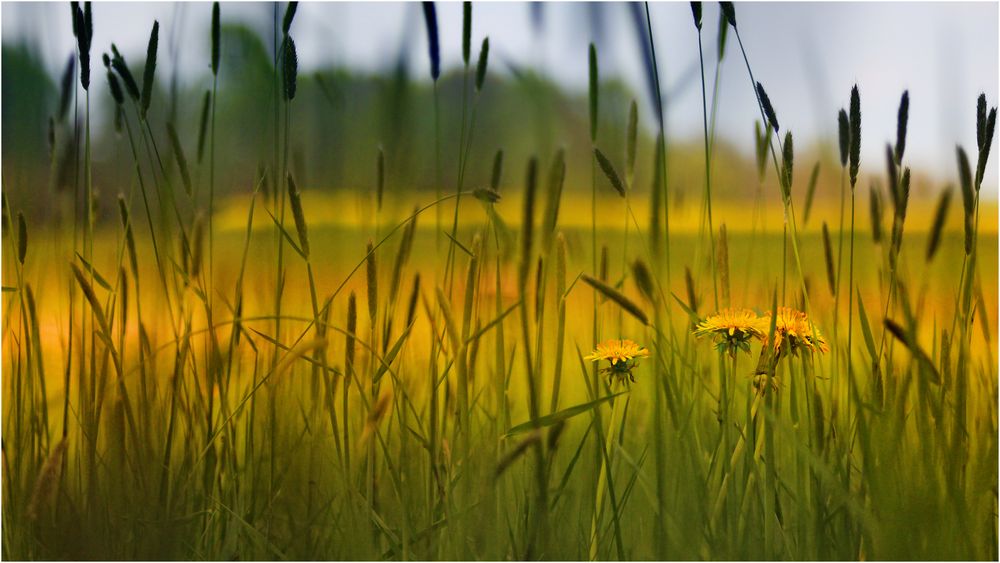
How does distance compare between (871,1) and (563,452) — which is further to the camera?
(871,1)

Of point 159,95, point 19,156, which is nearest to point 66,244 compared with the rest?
point 19,156

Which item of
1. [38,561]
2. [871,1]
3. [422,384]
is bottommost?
[38,561]

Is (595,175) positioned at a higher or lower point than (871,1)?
lower

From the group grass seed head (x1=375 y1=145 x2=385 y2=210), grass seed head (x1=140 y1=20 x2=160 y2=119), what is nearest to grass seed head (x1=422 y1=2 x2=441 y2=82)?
grass seed head (x1=375 y1=145 x2=385 y2=210)

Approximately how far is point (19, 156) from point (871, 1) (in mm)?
1372

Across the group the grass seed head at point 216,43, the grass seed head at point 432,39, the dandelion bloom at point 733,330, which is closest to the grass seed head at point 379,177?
the grass seed head at point 432,39

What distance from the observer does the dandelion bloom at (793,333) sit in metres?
1.03

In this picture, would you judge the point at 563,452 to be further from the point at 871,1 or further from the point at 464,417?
the point at 871,1

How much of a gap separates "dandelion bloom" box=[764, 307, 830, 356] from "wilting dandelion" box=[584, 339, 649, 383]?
7.1 inches

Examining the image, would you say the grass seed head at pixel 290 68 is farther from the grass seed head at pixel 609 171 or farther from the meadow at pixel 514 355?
the grass seed head at pixel 609 171

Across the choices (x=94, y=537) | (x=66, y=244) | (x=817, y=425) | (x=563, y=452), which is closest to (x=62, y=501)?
(x=94, y=537)

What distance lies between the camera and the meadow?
101 centimetres

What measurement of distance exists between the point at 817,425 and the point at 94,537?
104 centimetres

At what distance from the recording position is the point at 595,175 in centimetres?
109
